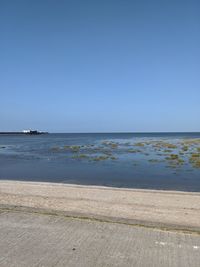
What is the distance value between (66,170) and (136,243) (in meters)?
19.7

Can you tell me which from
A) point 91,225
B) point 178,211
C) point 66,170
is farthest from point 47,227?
point 66,170

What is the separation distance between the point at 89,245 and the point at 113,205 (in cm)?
496

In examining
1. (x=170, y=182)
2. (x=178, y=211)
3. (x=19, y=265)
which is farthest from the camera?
(x=170, y=182)

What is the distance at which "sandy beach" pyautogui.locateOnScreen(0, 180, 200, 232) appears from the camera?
8680 mm

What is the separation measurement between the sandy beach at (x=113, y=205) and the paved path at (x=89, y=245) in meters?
0.85

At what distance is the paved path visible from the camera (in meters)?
5.48

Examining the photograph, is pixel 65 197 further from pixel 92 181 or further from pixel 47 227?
pixel 92 181

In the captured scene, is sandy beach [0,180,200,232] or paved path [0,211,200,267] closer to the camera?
paved path [0,211,200,267]

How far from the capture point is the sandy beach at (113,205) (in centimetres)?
868

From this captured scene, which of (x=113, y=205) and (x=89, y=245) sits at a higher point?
(x=89, y=245)

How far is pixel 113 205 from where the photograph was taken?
11.1 m

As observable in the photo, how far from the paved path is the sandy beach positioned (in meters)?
0.85

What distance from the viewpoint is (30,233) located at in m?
6.91

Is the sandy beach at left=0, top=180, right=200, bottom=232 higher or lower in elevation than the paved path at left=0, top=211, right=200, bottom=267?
lower
